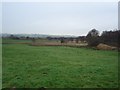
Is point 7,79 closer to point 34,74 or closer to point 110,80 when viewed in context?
point 34,74

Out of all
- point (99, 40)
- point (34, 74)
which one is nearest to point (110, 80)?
point (34, 74)

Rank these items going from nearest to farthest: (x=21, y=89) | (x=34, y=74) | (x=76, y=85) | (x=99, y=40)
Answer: (x=21, y=89), (x=76, y=85), (x=34, y=74), (x=99, y=40)

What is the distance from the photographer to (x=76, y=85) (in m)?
4.77

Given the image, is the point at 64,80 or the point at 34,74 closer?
the point at 64,80

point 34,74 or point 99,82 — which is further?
point 34,74

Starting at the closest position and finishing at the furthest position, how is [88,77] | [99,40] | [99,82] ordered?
[99,82]
[88,77]
[99,40]

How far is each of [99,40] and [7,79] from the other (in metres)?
19.3

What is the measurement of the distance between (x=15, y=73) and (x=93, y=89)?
277 centimetres

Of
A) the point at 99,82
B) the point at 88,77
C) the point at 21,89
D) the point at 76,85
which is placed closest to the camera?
the point at 21,89

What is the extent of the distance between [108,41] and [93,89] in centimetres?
1992

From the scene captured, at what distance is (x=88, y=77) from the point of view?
18.5 feet

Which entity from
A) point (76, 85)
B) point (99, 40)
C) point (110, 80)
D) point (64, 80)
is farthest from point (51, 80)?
point (99, 40)

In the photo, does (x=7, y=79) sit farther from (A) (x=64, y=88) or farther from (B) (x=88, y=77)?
(B) (x=88, y=77)

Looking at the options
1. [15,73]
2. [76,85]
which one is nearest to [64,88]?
[76,85]
